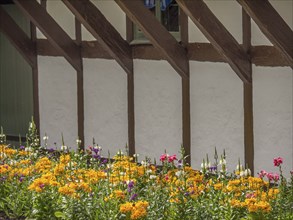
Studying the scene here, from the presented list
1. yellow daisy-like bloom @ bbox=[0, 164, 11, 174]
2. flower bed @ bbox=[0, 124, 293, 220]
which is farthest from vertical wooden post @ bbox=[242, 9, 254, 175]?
yellow daisy-like bloom @ bbox=[0, 164, 11, 174]

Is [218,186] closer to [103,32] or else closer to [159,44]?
[159,44]

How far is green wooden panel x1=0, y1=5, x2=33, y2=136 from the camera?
52.1 feet

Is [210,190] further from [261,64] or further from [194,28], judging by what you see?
[194,28]

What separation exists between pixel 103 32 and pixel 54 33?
107 centimetres

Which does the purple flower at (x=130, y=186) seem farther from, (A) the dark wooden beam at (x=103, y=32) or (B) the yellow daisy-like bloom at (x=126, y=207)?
(A) the dark wooden beam at (x=103, y=32)

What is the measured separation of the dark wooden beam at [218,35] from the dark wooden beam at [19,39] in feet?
13.5

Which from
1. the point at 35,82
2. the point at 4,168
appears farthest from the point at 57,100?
the point at 4,168

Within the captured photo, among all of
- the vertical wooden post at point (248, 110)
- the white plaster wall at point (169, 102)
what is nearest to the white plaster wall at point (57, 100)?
the white plaster wall at point (169, 102)

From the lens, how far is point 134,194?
8328 mm

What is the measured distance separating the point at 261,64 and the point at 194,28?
1150mm

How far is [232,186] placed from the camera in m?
8.48

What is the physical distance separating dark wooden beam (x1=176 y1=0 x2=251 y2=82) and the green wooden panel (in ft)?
17.1

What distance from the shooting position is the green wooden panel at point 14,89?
52.1 ft

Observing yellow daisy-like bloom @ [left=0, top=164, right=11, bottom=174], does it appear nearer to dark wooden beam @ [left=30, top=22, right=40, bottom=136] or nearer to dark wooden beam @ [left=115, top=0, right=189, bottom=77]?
dark wooden beam @ [left=115, top=0, right=189, bottom=77]
